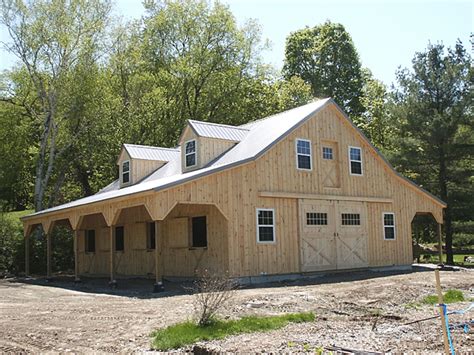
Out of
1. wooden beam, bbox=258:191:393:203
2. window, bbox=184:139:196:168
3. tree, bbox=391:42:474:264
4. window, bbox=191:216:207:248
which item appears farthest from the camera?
tree, bbox=391:42:474:264

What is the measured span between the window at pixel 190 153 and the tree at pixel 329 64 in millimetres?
29228

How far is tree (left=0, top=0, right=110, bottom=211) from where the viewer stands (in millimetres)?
29047

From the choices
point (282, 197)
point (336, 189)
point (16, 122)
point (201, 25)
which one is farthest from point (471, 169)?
point (16, 122)

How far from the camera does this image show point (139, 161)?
78.3ft

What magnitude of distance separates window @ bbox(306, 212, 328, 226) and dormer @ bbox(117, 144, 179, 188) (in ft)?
23.2

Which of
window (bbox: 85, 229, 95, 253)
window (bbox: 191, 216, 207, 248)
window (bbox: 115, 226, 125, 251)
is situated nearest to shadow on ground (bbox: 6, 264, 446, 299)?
window (bbox: 191, 216, 207, 248)

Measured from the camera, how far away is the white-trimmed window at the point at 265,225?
59.7ft

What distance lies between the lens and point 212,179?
667 inches

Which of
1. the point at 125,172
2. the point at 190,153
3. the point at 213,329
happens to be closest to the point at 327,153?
the point at 190,153

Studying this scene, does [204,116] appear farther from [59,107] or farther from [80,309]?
[80,309]

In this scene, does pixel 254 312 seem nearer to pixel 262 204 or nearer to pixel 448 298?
pixel 448 298

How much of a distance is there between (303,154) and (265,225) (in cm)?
314

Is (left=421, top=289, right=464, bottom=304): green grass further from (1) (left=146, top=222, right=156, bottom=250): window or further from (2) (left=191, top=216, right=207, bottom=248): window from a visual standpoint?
(1) (left=146, top=222, right=156, bottom=250): window

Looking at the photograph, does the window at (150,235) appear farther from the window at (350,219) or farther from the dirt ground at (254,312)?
the window at (350,219)
